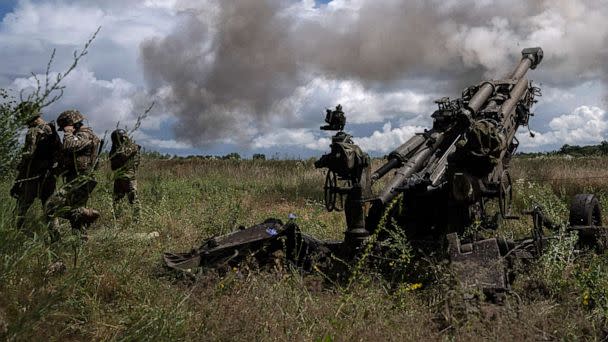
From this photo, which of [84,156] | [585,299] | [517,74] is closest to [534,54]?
[517,74]

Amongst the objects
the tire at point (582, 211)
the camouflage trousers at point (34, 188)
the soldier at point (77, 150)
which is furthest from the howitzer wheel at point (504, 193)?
the camouflage trousers at point (34, 188)

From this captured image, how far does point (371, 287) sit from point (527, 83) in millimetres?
5247

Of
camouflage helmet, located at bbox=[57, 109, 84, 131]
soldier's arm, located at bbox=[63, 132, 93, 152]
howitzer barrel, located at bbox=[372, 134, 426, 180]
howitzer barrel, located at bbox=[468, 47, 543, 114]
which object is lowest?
howitzer barrel, located at bbox=[372, 134, 426, 180]

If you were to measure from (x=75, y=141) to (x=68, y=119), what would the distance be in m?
0.37

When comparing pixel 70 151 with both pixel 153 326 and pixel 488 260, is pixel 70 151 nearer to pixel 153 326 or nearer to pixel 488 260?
pixel 153 326

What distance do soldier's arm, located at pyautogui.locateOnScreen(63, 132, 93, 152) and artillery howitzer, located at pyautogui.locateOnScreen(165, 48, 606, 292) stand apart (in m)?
1.52

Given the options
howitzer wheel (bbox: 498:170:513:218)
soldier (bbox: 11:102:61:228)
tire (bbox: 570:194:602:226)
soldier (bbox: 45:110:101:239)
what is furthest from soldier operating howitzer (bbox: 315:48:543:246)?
soldier (bbox: 11:102:61:228)

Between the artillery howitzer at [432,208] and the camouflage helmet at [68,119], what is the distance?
6.14 feet

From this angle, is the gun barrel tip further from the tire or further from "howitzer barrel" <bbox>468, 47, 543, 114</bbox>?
the tire

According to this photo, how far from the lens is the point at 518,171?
1689cm

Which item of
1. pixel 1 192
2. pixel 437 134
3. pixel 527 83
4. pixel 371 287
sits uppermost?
pixel 527 83

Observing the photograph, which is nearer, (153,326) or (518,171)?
(153,326)

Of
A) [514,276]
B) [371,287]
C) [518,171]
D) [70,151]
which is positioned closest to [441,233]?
[514,276]

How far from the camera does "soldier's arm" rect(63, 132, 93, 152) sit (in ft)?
22.5
